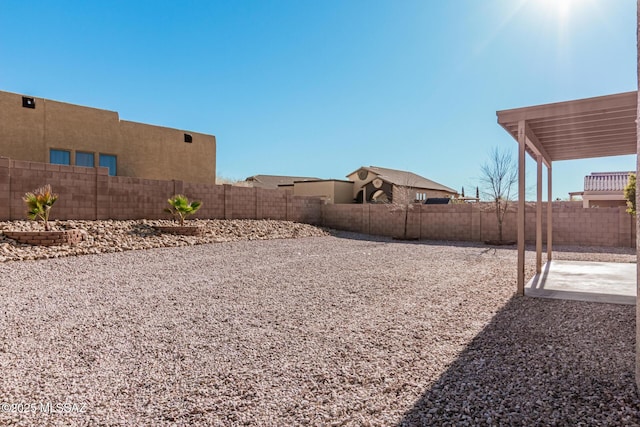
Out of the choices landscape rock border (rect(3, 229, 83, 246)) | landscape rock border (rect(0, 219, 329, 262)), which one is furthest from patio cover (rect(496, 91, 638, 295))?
landscape rock border (rect(3, 229, 83, 246))

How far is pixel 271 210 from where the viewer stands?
18.2 metres

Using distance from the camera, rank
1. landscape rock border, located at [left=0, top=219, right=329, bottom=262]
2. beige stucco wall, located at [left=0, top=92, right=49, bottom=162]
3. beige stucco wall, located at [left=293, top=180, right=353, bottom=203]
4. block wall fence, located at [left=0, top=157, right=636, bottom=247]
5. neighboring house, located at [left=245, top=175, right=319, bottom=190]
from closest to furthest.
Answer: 1. landscape rock border, located at [left=0, top=219, right=329, bottom=262]
2. block wall fence, located at [left=0, top=157, right=636, bottom=247]
3. beige stucco wall, located at [left=0, top=92, right=49, bottom=162]
4. beige stucco wall, located at [left=293, top=180, right=353, bottom=203]
5. neighboring house, located at [left=245, top=175, right=319, bottom=190]

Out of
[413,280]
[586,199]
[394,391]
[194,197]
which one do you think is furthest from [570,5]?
[586,199]

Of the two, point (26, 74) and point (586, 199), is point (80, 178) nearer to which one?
point (26, 74)

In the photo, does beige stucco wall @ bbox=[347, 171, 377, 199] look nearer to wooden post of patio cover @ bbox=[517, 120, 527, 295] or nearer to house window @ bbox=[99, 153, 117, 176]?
house window @ bbox=[99, 153, 117, 176]

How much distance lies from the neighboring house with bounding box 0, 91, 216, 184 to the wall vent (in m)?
0.03

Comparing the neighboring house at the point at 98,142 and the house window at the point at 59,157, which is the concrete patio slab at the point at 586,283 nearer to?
the neighboring house at the point at 98,142

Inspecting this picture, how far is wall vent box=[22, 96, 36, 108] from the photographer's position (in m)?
14.5

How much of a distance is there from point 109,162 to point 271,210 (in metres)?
7.73

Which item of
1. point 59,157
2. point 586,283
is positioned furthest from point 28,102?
point 586,283

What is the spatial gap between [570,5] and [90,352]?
955 centimetres

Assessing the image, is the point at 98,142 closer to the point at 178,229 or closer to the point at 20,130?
the point at 20,130

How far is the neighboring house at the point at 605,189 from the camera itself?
66.0ft

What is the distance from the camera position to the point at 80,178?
1232 centimetres
